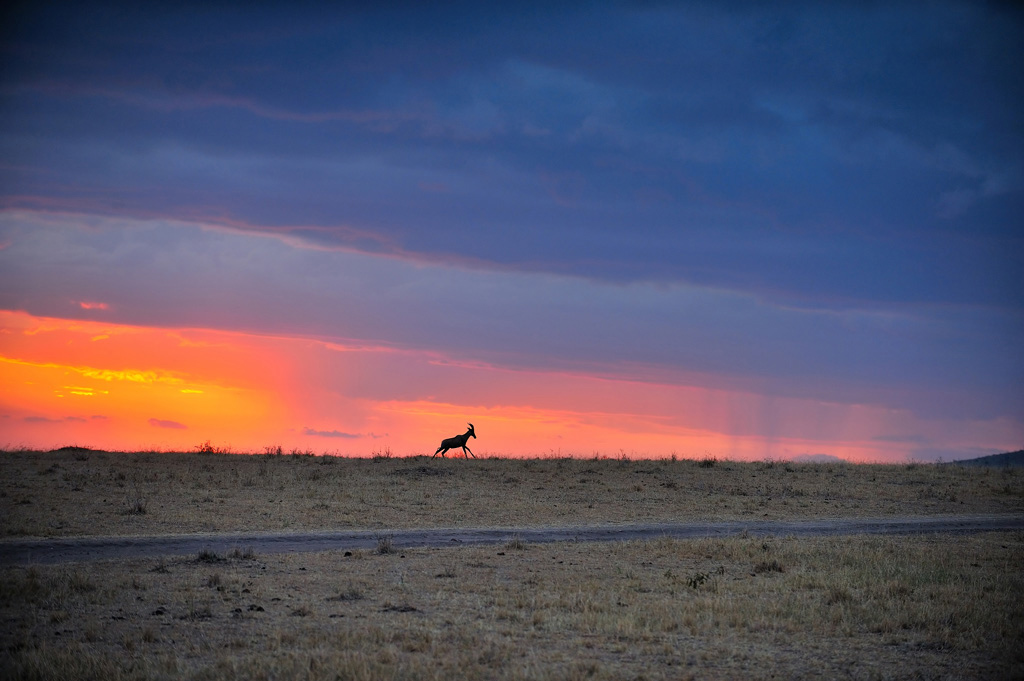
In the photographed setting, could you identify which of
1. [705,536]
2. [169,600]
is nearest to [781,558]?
[705,536]

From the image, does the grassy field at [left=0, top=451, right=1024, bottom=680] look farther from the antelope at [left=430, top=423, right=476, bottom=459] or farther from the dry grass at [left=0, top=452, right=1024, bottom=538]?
the antelope at [left=430, top=423, right=476, bottom=459]

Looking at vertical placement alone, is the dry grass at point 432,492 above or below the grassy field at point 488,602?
above

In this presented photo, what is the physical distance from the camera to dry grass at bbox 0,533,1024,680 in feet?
31.9

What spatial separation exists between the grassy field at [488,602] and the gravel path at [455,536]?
4.02 feet

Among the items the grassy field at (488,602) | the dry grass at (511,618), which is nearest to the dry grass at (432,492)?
the grassy field at (488,602)

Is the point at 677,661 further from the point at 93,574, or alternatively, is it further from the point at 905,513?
the point at 905,513

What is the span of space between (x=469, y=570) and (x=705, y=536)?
7948 mm

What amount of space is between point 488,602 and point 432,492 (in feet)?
55.5

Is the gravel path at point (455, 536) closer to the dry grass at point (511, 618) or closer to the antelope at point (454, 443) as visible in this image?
the dry grass at point (511, 618)

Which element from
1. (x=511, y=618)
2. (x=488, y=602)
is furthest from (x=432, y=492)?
(x=511, y=618)

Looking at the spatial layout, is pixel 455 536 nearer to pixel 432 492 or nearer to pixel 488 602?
pixel 488 602

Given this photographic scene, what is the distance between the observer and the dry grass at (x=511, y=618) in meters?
9.73

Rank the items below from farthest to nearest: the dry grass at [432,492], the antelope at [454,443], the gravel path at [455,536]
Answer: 1. the antelope at [454,443]
2. the dry grass at [432,492]
3. the gravel path at [455,536]

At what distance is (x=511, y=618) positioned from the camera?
11883mm
